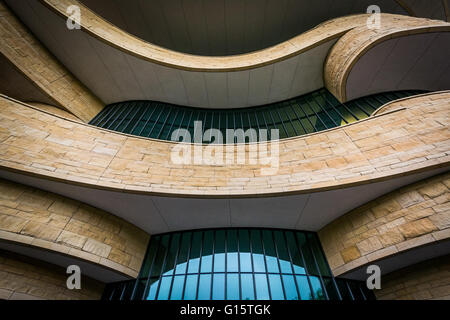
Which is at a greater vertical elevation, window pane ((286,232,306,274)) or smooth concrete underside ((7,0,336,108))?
smooth concrete underside ((7,0,336,108))

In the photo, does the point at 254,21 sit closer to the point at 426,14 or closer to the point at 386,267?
the point at 426,14

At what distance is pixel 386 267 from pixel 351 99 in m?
7.40

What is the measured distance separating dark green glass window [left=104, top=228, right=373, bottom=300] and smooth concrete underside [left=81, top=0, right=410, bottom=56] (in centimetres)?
1461

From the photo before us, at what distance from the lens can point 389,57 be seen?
866 cm

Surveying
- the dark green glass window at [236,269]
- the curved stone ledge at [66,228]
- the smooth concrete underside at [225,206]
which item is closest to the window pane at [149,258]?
the dark green glass window at [236,269]

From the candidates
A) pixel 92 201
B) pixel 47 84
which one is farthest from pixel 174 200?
pixel 47 84

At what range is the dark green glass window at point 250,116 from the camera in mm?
9281

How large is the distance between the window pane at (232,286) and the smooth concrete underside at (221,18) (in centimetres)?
1586

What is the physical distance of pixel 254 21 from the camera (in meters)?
14.8

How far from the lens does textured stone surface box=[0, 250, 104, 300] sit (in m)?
4.72
